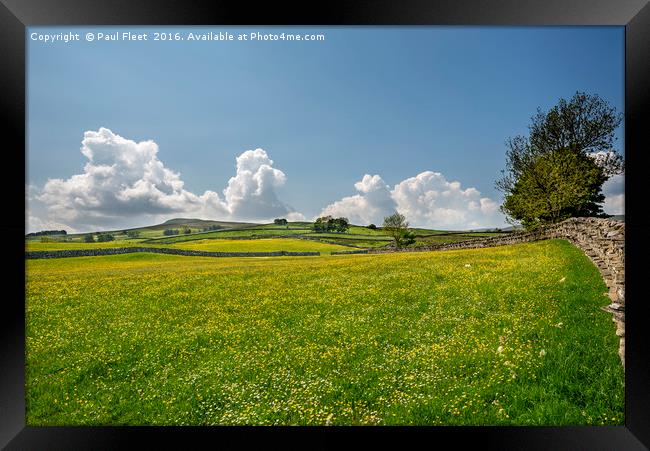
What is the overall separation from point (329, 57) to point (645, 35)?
6.55 meters

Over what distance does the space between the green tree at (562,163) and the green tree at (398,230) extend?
243 centimetres

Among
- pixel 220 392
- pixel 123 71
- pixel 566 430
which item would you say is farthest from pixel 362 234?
pixel 123 71

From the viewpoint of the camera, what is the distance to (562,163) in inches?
298

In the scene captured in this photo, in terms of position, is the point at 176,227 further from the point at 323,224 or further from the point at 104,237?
the point at 323,224

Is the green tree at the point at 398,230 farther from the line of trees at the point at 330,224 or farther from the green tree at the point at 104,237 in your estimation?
the green tree at the point at 104,237

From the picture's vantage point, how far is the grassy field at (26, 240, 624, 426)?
17.7 ft

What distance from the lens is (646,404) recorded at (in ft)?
17.8

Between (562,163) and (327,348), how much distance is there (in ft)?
26.0

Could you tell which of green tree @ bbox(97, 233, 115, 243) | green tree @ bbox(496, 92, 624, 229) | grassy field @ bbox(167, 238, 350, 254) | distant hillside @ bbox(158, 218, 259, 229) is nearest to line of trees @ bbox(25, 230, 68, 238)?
green tree @ bbox(97, 233, 115, 243)

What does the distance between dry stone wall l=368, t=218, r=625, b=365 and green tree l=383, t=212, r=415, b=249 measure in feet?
1.12

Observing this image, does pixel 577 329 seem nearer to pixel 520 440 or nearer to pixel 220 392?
pixel 520 440

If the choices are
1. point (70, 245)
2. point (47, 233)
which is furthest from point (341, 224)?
point (47, 233)

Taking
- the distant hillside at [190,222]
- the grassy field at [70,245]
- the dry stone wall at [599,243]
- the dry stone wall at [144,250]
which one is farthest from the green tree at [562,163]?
the grassy field at [70,245]

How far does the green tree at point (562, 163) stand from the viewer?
654 centimetres
